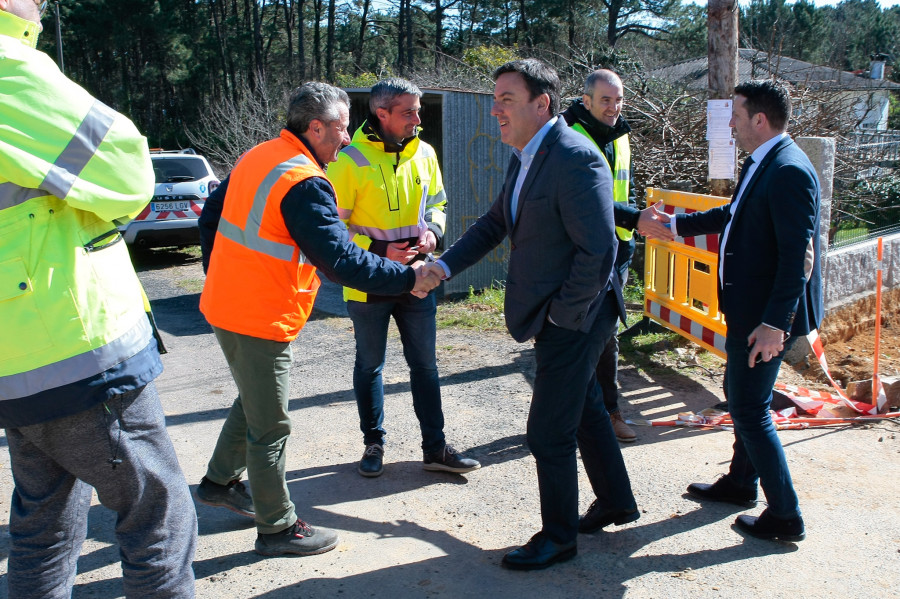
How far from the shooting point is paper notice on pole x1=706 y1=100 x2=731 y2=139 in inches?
215

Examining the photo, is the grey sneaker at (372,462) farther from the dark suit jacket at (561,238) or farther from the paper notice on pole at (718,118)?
the paper notice on pole at (718,118)

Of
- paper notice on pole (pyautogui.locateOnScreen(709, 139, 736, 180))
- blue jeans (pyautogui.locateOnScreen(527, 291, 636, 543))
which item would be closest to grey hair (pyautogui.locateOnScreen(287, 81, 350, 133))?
blue jeans (pyautogui.locateOnScreen(527, 291, 636, 543))

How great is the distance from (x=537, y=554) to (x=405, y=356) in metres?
1.40

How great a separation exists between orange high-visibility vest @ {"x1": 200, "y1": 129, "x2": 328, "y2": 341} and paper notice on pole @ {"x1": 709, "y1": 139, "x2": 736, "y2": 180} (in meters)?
3.70

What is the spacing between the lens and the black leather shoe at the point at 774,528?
3.14m

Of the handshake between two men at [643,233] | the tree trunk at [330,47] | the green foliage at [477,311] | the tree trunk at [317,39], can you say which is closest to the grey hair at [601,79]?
the handshake between two men at [643,233]

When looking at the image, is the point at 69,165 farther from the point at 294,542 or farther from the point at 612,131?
the point at 612,131

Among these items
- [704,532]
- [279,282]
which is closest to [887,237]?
[704,532]

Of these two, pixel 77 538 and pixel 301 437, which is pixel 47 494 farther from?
pixel 301 437

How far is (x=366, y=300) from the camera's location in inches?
153

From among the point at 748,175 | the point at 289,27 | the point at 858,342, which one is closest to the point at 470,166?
the point at 858,342

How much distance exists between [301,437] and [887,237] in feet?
19.0

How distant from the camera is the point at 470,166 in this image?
8703 millimetres

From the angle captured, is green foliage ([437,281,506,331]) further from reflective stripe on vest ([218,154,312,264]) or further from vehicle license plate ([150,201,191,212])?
vehicle license plate ([150,201,191,212])
